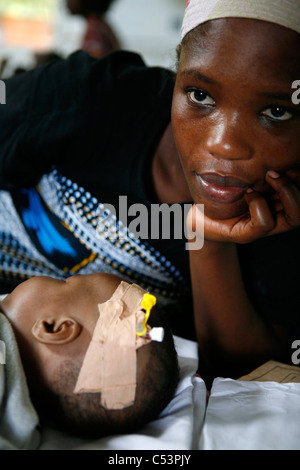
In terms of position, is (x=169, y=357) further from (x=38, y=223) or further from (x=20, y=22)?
(x=20, y=22)

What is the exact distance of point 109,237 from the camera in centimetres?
126

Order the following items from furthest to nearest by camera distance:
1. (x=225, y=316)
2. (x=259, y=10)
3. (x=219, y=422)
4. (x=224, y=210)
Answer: (x=225, y=316) → (x=224, y=210) → (x=219, y=422) → (x=259, y=10)

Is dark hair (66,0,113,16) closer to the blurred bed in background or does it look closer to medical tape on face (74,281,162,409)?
the blurred bed in background

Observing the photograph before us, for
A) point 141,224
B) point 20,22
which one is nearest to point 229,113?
point 141,224

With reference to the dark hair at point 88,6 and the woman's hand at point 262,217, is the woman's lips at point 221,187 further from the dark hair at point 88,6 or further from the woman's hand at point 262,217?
the dark hair at point 88,6

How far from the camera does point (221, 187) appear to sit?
0.95 m

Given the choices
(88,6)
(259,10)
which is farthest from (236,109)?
(88,6)

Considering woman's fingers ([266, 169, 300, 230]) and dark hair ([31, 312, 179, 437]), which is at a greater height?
woman's fingers ([266, 169, 300, 230])

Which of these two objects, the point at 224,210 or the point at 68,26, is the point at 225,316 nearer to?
the point at 224,210

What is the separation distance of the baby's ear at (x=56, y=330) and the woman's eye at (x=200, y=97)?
53 centimetres

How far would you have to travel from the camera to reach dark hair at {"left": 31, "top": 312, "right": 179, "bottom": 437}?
0.86 meters

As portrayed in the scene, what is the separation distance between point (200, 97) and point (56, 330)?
1.88 feet

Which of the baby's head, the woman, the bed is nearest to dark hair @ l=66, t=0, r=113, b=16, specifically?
the woman

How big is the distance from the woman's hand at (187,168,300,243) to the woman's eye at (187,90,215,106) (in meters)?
0.20
